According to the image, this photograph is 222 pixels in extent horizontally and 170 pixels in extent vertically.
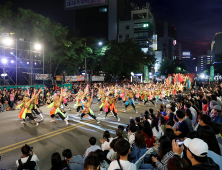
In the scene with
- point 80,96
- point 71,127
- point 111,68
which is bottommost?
point 71,127

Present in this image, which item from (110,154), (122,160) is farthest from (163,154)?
(110,154)

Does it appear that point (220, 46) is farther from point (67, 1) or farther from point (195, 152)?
point (195, 152)

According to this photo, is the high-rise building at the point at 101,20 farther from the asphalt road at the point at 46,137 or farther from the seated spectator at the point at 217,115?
the seated spectator at the point at 217,115

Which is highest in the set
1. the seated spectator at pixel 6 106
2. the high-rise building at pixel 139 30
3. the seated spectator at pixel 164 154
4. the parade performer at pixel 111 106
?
the high-rise building at pixel 139 30

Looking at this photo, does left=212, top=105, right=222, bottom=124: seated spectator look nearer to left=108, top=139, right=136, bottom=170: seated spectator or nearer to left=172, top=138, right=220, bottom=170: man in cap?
left=172, top=138, right=220, bottom=170: man in cap

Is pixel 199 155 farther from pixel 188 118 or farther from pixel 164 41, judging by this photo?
pixel 164 41

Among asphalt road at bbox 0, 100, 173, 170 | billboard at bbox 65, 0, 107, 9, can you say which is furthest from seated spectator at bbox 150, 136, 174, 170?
billboard at bbox 65, 0, 107, 9

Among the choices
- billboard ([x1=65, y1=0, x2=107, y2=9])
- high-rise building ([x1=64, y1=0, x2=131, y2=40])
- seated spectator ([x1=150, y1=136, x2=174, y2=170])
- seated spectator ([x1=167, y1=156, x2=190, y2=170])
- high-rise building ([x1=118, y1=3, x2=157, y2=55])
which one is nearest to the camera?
seated spectator ([x1=167, y1=156, x2=190, y2=170])

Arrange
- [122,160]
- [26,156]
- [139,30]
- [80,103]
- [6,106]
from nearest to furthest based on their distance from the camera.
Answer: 1. [122,160]
2. [26,156]
3. [80,103]
4. [6,106]
5. [139,30]

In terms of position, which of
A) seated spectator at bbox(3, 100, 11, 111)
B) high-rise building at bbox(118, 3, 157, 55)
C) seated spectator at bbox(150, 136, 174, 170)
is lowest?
seated spectator at bbox(3, 100, 11, 111)

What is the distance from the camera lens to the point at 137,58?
121 feet

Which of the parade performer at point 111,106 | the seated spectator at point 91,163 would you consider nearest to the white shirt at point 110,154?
the seated spectator at point 91,163

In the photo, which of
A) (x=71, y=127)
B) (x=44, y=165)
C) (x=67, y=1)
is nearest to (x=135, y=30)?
(x=67, y=1)

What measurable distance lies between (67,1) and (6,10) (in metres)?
29.6
